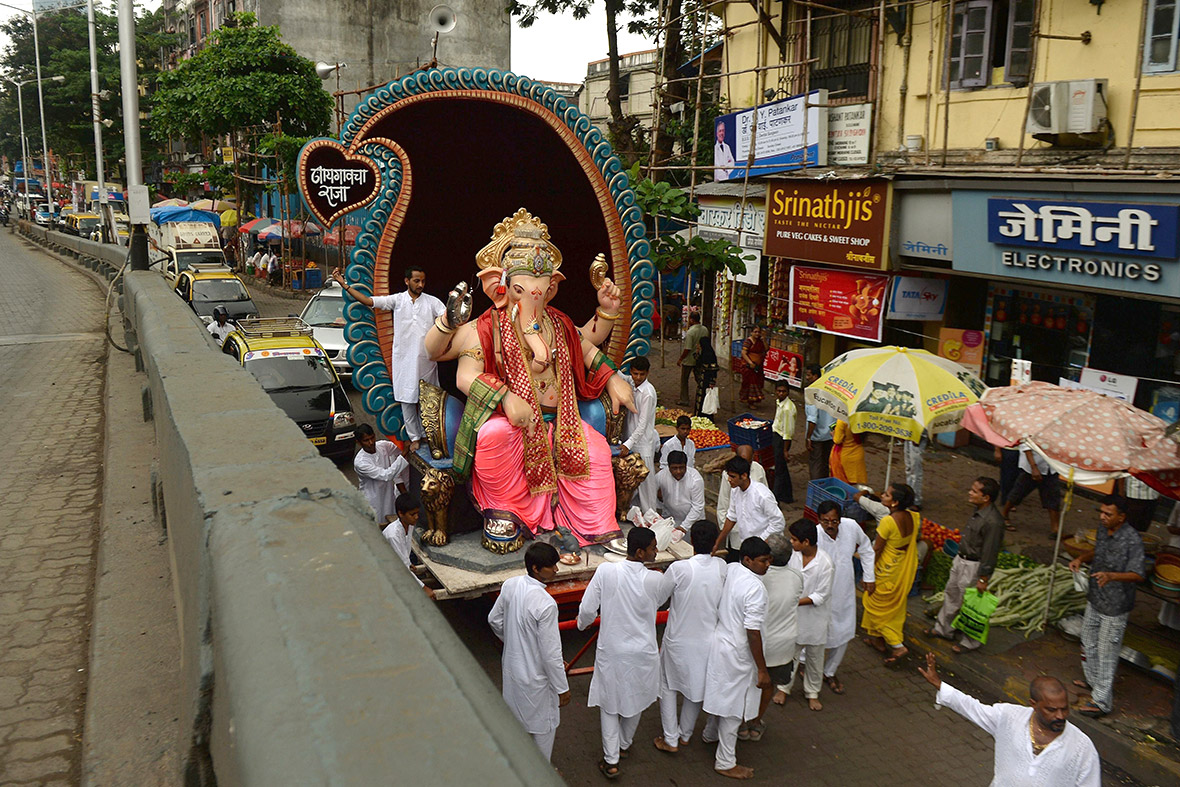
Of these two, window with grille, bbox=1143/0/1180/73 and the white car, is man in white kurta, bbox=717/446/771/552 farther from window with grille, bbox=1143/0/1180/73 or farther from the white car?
the white car

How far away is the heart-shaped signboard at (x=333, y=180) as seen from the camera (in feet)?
24.8

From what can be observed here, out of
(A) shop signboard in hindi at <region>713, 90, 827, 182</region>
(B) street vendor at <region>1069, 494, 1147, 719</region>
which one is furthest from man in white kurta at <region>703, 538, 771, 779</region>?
(A) shop signboard in hindi at <region>713, 90, 827, 182</region>

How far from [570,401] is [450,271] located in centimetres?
169

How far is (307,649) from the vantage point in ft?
7.03

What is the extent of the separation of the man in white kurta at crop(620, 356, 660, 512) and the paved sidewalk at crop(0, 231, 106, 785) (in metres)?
4.49

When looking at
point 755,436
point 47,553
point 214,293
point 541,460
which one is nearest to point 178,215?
point 214,293

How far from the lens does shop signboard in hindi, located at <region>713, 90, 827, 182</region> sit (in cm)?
1405

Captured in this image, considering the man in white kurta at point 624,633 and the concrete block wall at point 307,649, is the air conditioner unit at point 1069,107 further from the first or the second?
the concrete block wall at point 307,649

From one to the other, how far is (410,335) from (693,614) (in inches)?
147

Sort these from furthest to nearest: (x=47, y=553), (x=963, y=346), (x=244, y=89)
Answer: (x=244, y=89)
(x=963, y=346)
(x=47, y=553)

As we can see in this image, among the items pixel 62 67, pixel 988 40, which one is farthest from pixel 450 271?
pixel 62 67

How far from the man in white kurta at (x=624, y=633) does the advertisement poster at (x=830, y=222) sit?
8681 millimetres

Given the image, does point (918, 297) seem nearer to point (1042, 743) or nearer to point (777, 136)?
point (777, 136)

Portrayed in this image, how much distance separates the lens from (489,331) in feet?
26.1
